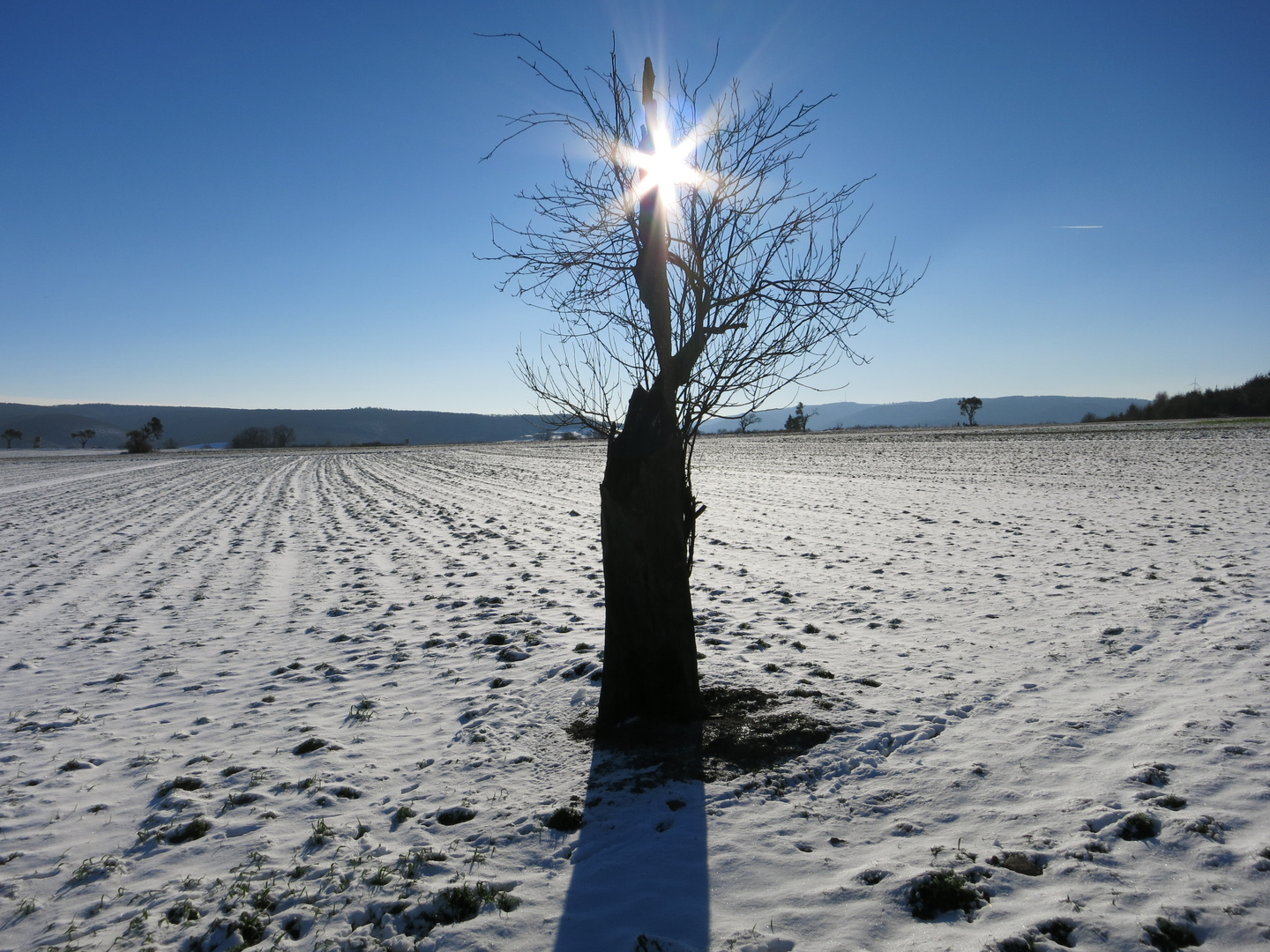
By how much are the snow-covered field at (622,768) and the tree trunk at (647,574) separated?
0.63 meters

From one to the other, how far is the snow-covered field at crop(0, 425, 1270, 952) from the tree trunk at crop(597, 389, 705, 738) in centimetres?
63

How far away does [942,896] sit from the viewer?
111 inches

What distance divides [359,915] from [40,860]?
1.93 m

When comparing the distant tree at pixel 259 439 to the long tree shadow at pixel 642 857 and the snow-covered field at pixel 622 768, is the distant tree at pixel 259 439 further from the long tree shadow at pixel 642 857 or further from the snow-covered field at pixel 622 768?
the long tree shadow at pixel 642 857

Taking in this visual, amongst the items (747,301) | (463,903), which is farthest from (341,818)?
(747,301)

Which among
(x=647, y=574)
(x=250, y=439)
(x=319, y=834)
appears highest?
(x=250, y=439)

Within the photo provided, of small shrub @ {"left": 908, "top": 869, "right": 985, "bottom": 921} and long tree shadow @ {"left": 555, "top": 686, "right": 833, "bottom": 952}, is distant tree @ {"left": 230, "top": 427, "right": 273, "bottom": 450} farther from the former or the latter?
small shrub @ {"left": 908, "top": 869, "right": 985, "bottom": 921}

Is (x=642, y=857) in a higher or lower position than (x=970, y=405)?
lower

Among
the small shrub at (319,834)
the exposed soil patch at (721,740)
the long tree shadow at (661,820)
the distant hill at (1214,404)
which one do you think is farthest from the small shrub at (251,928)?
the distant hill at (1214,404)

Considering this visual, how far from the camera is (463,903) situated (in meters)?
2.98

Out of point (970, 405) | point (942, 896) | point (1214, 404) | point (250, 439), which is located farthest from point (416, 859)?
point (250, 439)

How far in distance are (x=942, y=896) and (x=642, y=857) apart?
1.38 m

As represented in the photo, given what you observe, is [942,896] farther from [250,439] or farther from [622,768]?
[250,439]

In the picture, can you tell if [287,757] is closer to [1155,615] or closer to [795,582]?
[795,582]
